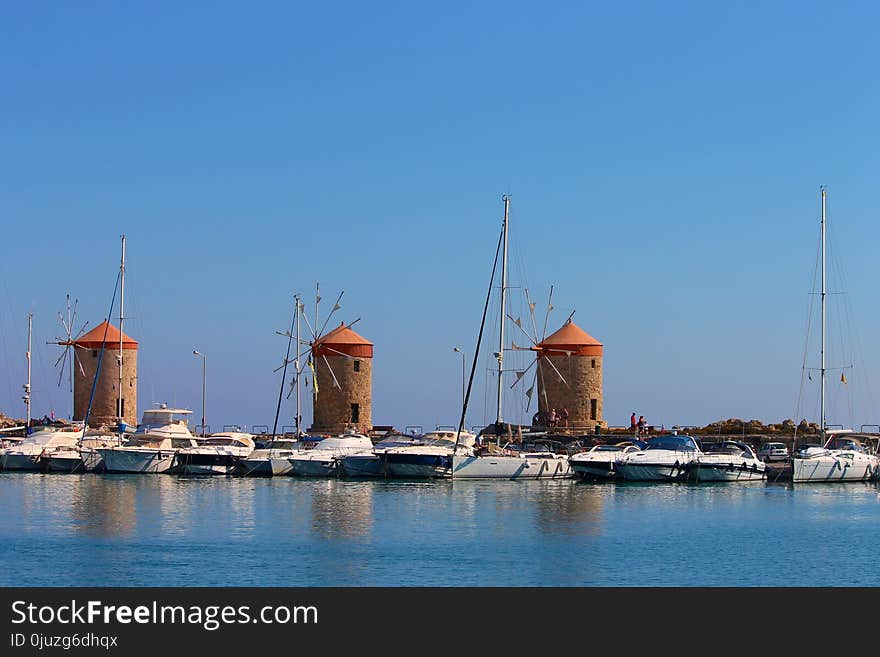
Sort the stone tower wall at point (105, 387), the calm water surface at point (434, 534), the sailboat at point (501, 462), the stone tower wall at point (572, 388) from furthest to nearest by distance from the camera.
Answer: the stone tower wall at point (105, 387), the stone tower wall at point (572, 388), the sailboat at point (501, 462), the calm water surface at point (434, 534)

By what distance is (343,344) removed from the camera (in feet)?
232

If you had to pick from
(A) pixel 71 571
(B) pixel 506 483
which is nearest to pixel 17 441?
(B) pixel 506 483

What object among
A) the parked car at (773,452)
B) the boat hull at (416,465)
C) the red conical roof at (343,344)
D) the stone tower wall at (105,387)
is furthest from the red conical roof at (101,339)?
the parked car at (773,452)

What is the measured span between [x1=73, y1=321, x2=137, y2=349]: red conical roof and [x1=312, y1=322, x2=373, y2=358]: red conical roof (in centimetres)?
1290

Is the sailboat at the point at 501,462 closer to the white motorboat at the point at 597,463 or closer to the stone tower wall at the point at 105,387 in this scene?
the white motorboat at the point at 597,463

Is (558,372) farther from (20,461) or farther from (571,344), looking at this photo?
(20,461)

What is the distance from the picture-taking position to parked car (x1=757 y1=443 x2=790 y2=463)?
5487 centimetres

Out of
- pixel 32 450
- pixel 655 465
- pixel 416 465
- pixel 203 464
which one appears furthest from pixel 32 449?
pixel 655 465

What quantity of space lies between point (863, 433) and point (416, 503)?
2885 cm

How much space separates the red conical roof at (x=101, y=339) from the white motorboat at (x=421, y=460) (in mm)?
31118

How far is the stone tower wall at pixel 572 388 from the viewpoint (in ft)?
224

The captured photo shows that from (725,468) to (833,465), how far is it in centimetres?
450

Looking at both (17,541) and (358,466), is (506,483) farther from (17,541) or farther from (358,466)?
(17,541)

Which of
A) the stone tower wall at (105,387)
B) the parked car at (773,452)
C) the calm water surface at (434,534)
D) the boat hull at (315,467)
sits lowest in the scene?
the calm water surface at (434,534)
